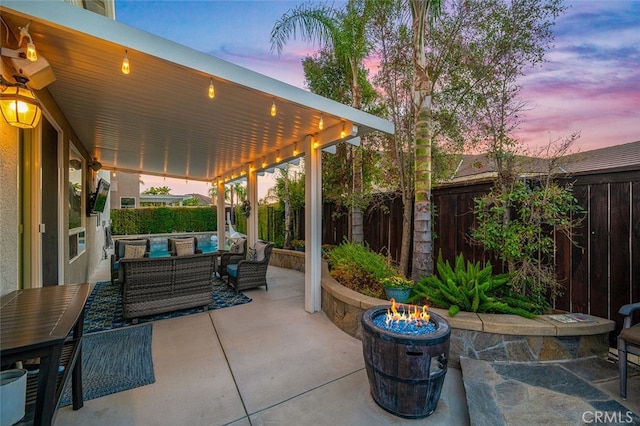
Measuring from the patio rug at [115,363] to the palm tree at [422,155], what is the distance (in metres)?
3.43

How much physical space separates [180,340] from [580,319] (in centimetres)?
453

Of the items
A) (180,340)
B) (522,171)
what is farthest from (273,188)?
(522,171)

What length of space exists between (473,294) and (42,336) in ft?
11.4

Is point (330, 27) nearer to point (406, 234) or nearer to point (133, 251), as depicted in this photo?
point (406, 234)

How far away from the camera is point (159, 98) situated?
3.40 m

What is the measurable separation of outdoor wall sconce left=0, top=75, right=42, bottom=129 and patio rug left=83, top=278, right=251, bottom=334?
9.62ft

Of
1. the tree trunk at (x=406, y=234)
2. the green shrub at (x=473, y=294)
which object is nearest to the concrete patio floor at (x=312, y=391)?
the green shrub at (x=473, y=294)

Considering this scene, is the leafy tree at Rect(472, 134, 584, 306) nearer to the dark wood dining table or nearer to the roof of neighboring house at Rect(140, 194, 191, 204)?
the dark wood dining table

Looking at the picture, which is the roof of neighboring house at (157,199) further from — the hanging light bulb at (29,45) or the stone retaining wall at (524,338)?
the stone retaining wall at (524,338)

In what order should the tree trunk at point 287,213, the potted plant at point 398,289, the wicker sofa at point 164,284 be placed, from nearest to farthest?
the potted plant at point 398,289 < the wicker sofa at point 164,284 < the tree trunk at point 287,213

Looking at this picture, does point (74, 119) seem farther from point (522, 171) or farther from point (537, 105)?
point (537, 105)

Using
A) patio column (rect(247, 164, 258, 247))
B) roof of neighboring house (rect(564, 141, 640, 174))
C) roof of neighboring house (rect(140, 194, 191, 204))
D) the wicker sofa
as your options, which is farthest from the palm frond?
roof of neighboring house (rect(140, 194, 191, 204))

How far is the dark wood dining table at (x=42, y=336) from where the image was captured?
1218mm

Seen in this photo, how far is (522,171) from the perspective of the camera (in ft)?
11.4
